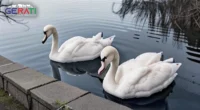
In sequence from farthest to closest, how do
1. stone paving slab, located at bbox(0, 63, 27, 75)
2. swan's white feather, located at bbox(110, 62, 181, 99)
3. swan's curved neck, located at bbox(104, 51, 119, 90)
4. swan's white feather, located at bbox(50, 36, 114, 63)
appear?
swan's white feather, located at bbox(50, 36, 114, 63), swan's curved neck, located at bbox(104, 51, 119, 90), swan's white feather, located at bbox(110, 62, 181, 99), stone paving slab, located at bbox(0, 63, 27, 75)

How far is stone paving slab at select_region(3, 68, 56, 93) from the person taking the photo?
3.00 metres

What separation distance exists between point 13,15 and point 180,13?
658cm

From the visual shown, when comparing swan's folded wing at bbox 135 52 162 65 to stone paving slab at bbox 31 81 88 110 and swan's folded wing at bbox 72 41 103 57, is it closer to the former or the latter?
swan's folded wing at bbox 72 41 103 57

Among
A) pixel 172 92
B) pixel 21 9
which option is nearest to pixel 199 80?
pixel 172 92

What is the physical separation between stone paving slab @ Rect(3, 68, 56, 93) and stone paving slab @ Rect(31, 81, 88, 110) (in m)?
0.13

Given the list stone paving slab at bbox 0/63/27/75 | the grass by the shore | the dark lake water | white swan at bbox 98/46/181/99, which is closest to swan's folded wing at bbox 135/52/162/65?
white swan at bbox 98/46/181/99

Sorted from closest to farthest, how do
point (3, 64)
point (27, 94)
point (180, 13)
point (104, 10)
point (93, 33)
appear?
1. point (27, 94)
2. point (3, 64)
3. point (93, 33)
4. point (180, 13)
5. point (104, 10)

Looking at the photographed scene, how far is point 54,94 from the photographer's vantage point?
9.21ft

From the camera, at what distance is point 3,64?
378 centimetres

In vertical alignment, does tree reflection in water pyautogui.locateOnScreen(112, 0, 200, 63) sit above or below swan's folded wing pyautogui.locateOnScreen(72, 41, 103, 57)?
above

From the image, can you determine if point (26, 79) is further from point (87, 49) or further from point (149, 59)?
point (87, 49)

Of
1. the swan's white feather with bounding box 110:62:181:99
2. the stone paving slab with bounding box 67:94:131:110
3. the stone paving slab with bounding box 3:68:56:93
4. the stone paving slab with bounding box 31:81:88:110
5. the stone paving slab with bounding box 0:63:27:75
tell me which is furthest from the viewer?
the swan's white feather with bounding box 110:62:181:99

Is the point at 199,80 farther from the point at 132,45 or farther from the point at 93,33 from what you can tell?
the point at 93,33

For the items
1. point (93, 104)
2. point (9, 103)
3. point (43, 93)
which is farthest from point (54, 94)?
point (9, 103)
